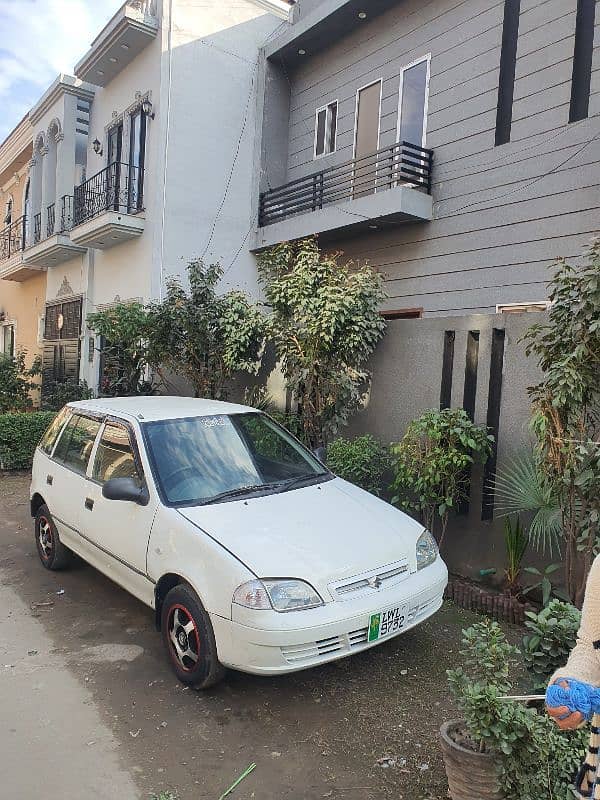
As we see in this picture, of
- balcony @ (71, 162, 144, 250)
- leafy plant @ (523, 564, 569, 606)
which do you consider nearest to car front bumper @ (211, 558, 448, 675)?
leafy plant @ (523, 564, 569, 606)

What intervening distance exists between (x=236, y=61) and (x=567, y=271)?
9558 millimetres

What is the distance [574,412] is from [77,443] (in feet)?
13.2

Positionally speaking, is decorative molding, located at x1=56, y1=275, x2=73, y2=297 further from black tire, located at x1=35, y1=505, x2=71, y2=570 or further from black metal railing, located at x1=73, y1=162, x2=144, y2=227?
black tire, located at x1=35, y1=505, x2=71, y2=570

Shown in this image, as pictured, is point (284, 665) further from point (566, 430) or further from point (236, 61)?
point (236, 61)

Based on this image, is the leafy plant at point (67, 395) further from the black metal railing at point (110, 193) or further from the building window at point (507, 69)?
the building window at point (507, 69)

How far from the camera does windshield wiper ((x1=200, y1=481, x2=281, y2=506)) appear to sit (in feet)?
13.3

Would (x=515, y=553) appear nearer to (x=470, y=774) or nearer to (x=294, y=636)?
(x=294, y=636)

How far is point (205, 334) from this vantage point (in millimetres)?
8586

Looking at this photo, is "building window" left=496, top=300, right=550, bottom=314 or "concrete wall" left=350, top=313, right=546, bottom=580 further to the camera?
"building window" left=496, top=300, right=550, bottom=314

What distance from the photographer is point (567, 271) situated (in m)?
4.36

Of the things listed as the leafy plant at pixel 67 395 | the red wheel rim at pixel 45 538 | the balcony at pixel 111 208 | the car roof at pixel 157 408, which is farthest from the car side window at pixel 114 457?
the leafy plant at pixel 67 395

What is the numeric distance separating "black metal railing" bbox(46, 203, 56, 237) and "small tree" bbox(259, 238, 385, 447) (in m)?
9.65

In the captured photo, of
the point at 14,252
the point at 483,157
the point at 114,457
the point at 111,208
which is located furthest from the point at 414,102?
the point at 14,252

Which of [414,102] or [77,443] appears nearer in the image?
[77,443]
